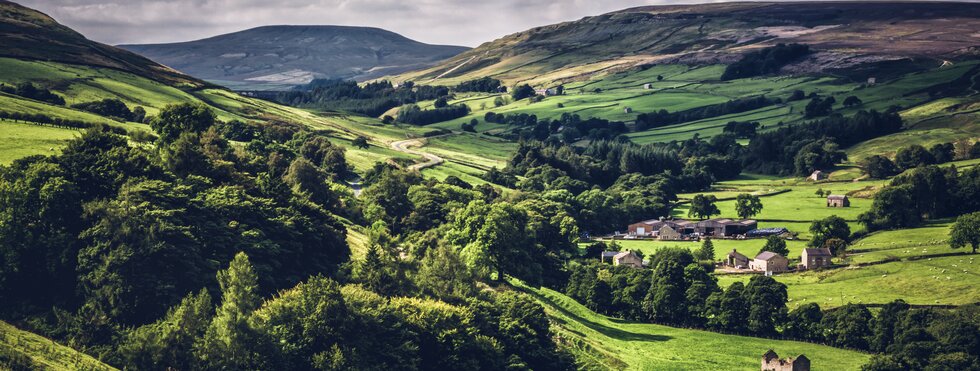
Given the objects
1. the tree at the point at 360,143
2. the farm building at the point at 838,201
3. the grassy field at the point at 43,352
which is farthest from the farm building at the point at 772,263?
the grassy field at the point at 43,352

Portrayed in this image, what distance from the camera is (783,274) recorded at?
11481 cm

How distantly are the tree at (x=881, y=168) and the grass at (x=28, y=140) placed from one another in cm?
12604

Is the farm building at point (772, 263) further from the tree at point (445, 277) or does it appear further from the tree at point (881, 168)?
the tree at point (881, 168)

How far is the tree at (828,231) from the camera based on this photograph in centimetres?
12350

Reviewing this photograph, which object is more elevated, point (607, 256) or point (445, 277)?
point (445, 277)

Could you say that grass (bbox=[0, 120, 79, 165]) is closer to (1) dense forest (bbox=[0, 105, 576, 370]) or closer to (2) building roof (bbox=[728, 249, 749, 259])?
(1) dense forest (bbox=[0, 105, 576, 370])

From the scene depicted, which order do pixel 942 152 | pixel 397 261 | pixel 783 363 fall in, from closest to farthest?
pixel 397 261 < pixel 783 363 < pixel 942 152

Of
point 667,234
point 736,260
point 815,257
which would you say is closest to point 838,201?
point 667,234

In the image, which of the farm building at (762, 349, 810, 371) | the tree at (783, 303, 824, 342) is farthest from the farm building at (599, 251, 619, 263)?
the farm building at (762, 349, 810, 371)

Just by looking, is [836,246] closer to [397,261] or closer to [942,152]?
[397,261]

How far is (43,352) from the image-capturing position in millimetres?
60969

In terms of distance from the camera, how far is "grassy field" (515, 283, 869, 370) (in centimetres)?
8619

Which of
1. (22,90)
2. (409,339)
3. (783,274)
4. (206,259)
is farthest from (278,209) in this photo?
(22,90)

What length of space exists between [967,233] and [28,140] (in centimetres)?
9851
